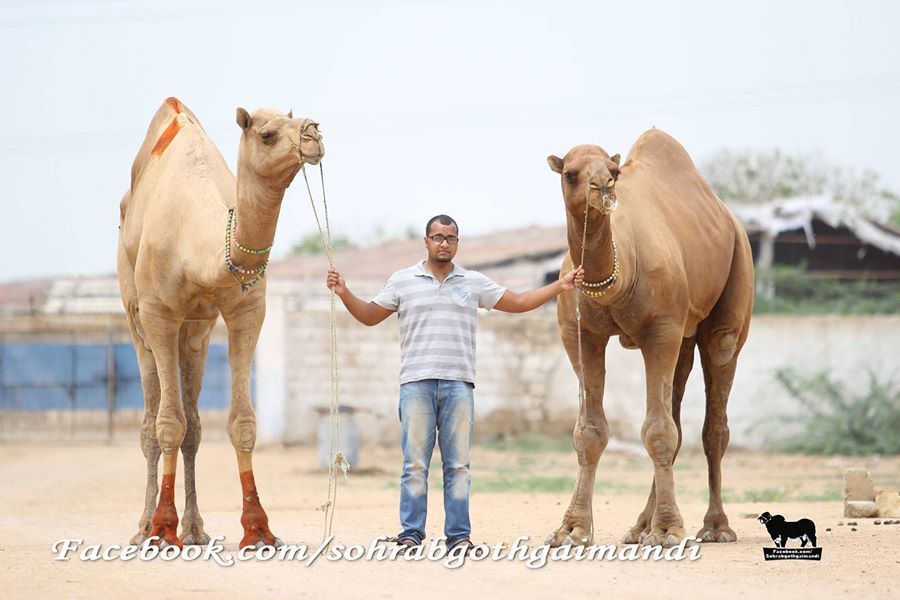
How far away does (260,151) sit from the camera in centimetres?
845

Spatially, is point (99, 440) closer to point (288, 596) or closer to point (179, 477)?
point (179, 477)

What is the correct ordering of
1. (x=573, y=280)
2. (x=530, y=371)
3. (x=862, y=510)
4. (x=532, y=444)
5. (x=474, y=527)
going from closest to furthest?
(x=573, y=280)
(x=474, y=527)
(x=862, y=510)
(x=532, y=444)
(x=530, y=371)

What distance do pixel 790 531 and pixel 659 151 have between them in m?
3.19

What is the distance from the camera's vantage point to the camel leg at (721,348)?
10.2 metres

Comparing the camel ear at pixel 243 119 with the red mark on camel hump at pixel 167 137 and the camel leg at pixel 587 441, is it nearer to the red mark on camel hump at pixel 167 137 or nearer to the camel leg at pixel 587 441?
the red mark on camel hump at pixel 167 137

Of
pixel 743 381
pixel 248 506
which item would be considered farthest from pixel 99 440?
pixel 248 506

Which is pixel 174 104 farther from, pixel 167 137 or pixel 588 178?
pixel 588 178

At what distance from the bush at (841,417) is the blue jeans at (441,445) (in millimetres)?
15017

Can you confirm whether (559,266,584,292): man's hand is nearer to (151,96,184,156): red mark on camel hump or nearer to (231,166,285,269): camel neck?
(231,166,285,269): camel neck

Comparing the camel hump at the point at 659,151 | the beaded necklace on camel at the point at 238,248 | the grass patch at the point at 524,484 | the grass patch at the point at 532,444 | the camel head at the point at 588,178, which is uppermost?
the camel hump at the point at 659,151

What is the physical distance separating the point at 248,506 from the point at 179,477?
10181 mm

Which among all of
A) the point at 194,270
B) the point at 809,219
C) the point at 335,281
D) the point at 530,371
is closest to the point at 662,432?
the point at 335,281

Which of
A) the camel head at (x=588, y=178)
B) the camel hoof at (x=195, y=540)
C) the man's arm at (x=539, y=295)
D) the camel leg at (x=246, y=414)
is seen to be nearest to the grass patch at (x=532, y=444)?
the camel hoof at (x=195, y=540)

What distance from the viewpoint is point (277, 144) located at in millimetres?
8359
